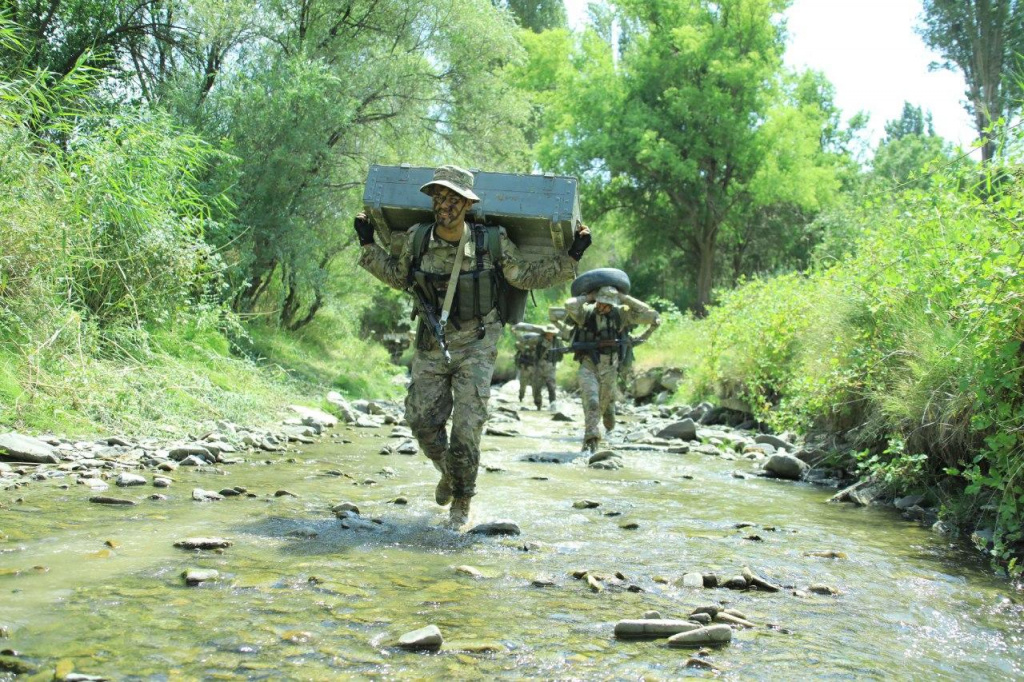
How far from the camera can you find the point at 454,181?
19.0ft

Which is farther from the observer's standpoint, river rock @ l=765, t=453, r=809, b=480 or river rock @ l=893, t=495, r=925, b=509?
river rock @ l=765, t=453, r=809, b=480

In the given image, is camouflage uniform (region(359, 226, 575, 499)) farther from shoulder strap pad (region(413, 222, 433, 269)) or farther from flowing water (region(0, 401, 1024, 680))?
flowing water (region(0, 401, 1024, 680))

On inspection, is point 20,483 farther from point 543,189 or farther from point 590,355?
point 590,355

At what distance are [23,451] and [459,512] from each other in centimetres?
347

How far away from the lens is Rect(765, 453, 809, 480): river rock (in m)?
9.21

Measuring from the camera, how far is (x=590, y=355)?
37.4 feet

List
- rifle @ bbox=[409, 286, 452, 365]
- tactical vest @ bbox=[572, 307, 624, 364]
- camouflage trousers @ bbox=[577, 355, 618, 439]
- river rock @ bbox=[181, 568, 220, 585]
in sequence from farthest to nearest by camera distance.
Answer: tactical vest @ bbox=[572, 307, 624, 364] < camouflage trousers @ bbox=[577, 355, 618, 439] < rifle @ bbox=[409, 286, 452, 365] < river rock @ bbox=[181, 568, 220, 585]

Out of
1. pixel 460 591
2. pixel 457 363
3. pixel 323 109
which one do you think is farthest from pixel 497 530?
pixel 323 109

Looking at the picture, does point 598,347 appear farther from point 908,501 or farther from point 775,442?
point 908,501

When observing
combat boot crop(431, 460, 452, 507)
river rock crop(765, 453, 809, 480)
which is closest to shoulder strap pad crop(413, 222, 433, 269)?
combat boot crop(431, 460, 452, 507)

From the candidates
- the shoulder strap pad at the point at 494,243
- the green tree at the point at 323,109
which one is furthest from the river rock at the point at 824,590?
the green tree at the point at 323,109

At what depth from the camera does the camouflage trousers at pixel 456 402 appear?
237 inches

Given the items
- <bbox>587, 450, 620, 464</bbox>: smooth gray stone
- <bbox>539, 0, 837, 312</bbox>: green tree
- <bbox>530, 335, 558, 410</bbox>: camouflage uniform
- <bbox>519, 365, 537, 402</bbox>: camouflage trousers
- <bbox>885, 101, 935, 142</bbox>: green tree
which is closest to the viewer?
<bbox>587, 450, 620, 464</bbox>: smooth gray stone

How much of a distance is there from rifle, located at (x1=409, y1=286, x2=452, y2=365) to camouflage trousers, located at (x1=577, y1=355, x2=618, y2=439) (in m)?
5.13
